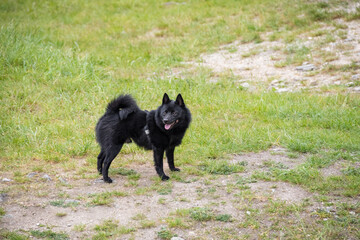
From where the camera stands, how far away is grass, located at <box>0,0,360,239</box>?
17.6ft

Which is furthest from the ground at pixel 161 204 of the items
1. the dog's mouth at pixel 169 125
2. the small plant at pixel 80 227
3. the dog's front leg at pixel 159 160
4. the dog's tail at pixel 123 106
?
the dog's tail at pixel 123 106

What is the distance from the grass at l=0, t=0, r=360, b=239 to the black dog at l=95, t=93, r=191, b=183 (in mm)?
471

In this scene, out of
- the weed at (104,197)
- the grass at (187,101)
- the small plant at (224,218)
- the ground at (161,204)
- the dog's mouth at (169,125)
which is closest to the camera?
the ground at (161,204)

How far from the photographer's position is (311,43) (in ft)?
40.3

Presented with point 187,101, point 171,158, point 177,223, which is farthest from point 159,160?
point 187,101

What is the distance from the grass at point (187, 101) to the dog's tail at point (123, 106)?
36.3 inches

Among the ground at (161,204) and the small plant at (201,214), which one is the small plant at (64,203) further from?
the small plant at (201,214)

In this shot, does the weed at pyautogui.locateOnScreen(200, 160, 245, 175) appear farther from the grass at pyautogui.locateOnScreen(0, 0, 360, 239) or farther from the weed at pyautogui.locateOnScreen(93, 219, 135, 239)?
the weed at pyautogui.locateOnScreen(93, 219, 135, 239)

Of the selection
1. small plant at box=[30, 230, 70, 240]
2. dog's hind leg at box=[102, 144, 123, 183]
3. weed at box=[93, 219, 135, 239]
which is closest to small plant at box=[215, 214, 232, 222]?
weed at box=[93, 219, 135, 239]

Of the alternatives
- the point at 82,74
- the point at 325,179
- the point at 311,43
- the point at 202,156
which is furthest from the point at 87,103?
the point at 311,43

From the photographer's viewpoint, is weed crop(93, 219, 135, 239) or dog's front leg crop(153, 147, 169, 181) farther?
dog's front leg crop(153, 147, 169, 181)

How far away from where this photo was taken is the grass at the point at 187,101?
5.38 metres

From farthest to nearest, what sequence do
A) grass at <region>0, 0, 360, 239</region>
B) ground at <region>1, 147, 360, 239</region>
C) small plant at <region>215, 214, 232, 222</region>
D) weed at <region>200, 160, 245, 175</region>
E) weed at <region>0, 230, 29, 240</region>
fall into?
weed at <region>200, 160, 245, 175</region> → grass at <region>0, 0, 360, 239</region> → small plant at <region>215, 214, 232, 222</region> → ground at <region>1, 147, 360, 239</region> → weed at <region>0, 230, 29, 240</region>

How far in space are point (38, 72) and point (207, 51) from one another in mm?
5330
